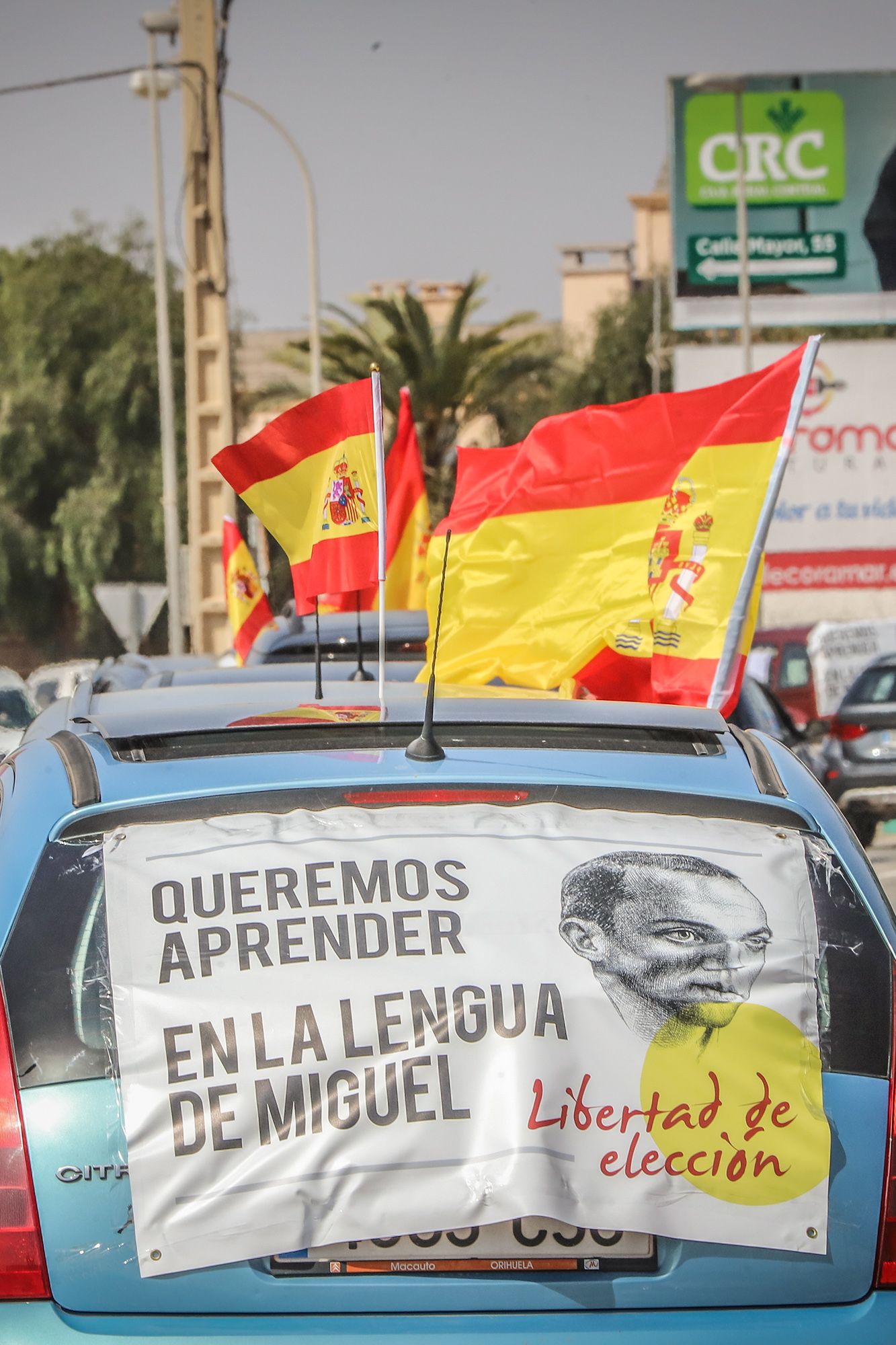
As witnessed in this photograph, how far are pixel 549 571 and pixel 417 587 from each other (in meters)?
5.23

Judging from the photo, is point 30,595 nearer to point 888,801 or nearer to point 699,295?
point 699,295

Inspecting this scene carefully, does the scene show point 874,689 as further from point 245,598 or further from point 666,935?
point 666,935

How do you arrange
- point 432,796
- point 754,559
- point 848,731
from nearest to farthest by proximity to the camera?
point 432,796 < point 754,559 < point 848,731

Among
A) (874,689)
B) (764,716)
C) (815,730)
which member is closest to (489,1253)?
(764,716)

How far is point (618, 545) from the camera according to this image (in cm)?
539

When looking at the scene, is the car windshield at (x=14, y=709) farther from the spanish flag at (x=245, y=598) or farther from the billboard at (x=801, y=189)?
the billboard at (x=801, y=189)

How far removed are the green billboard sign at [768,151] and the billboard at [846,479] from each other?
9.49 feet

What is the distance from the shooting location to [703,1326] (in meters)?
2.26

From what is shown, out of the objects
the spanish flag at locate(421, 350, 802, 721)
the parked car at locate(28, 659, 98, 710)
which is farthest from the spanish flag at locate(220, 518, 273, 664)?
the spanish flag at locate(421, 350, 802, 721)

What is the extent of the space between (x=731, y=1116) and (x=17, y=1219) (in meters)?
0.99

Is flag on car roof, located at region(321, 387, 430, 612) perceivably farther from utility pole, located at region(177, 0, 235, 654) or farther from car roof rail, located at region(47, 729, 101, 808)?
utility pole, located at region(177, 0, 235, 654)

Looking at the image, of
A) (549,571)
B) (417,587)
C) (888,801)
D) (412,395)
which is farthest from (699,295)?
(549,571)

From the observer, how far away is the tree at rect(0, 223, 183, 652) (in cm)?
3812

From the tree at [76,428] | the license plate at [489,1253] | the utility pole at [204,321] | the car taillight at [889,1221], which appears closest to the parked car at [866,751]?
the utility pole at [204,321]
